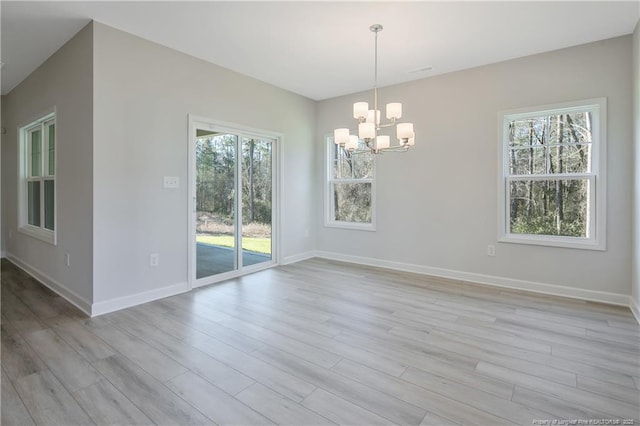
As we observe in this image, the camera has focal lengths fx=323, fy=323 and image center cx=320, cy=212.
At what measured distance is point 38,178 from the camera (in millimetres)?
4457

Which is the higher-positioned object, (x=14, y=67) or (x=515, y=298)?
(x=14, y=67)

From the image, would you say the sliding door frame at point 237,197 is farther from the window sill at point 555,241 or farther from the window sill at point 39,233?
the window sill at point 555,241

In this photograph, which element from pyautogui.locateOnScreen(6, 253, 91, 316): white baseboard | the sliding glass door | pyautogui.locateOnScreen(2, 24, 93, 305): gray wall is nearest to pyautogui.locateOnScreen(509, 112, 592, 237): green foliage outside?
the sliding glass door

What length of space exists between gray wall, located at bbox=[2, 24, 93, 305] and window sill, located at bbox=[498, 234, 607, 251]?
465 cm

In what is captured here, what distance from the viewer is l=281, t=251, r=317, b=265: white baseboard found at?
207 inches

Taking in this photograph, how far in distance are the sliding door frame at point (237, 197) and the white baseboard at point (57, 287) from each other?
102 cm

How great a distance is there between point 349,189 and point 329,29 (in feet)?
9.02

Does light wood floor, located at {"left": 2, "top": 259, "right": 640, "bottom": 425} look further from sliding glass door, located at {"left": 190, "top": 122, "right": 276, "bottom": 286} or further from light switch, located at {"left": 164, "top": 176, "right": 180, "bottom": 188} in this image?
light switch, located at {"left": 164, "top": 176, "right": 180, "bottom": 188}

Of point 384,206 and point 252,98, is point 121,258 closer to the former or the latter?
point 252,98

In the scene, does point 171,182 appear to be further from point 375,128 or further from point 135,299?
point 375,128

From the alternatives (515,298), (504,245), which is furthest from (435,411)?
(504,245)

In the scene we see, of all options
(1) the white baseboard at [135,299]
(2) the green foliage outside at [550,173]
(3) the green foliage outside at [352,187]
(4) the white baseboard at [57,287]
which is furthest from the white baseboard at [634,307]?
(4) the white baseboard at [57,287]

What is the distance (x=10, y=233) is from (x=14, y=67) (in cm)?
272

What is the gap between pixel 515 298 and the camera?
3.62 meters
